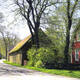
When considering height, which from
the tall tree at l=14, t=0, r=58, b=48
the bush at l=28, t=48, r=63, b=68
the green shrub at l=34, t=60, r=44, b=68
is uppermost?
the tall tree at l=14, t=0, r=58, b=48

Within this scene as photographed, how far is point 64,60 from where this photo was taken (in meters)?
25.1

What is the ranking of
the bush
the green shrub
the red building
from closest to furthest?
1. the green shrub
2. the bush
3. the red building

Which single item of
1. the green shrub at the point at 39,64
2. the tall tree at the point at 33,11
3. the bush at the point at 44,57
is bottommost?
the green shrub at the point at 39,64

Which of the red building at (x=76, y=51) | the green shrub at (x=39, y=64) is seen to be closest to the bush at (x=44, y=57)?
the green shrub at (x=39, y=64)

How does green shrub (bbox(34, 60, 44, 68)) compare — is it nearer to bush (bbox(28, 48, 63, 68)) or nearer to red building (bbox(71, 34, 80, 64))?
bush (bbox(28, 48, 63, 68))

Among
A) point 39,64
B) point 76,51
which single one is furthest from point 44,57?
point 76,51

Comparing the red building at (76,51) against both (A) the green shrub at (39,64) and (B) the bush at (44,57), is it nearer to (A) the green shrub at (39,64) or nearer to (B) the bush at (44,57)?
(B) the bush at (44,57)

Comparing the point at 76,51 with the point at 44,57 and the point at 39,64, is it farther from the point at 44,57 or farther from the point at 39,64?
the point at 39,64

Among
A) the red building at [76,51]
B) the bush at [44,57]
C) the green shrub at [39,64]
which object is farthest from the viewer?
the red building at [76,51]

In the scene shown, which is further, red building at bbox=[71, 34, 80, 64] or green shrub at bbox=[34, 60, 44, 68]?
red building at bbox=[71, 34, 80, 64]

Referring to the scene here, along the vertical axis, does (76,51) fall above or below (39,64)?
above

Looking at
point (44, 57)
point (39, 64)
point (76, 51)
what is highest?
point (76, 51)

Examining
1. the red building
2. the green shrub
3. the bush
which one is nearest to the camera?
the green shrub

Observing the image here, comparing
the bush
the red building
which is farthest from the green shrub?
the red building
